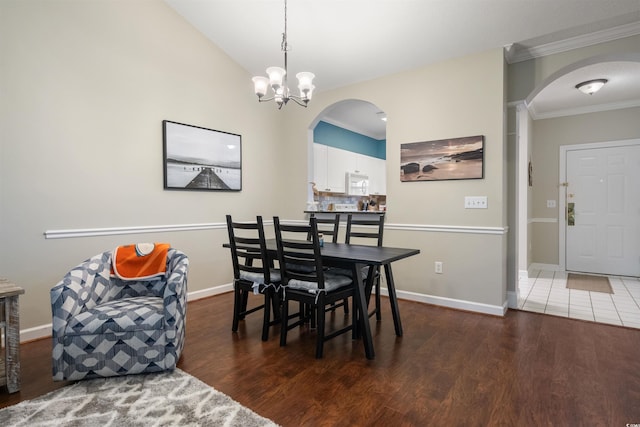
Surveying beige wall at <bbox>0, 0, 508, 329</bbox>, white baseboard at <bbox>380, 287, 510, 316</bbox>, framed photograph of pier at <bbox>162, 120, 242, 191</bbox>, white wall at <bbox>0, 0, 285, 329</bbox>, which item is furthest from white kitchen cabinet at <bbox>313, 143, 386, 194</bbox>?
white baseboard at <bbox>380, 287, 510, 316</bbox>

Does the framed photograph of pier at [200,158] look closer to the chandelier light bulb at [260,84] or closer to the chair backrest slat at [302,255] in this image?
the chandelier light bulb at [260,84]

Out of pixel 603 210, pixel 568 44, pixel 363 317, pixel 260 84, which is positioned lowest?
pixel 363 317

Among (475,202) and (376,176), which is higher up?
(376,176)

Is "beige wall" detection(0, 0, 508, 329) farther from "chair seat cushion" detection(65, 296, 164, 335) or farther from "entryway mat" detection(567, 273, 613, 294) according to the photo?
"entryway mat" detection(567, 273, 613, 294)

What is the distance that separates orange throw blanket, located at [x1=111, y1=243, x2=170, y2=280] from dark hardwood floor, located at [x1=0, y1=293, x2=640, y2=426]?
64cm

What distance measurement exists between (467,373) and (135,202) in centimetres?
→ 324

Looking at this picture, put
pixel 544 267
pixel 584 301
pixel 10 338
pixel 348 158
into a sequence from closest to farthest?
pixel 10 338 → pixel 584 301 → pixel 544 267 → pixel 348 158

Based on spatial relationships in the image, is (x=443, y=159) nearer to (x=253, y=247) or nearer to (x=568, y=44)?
(x=568, y=44)

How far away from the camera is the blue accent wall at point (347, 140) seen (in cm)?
596

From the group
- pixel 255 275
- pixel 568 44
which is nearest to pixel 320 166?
pixel 255 275

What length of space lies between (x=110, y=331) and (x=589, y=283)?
5.68 m

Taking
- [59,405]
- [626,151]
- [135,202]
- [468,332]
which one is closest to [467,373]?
[468,332]

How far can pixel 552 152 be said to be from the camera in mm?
5547

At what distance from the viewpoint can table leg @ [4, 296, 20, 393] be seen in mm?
1935
